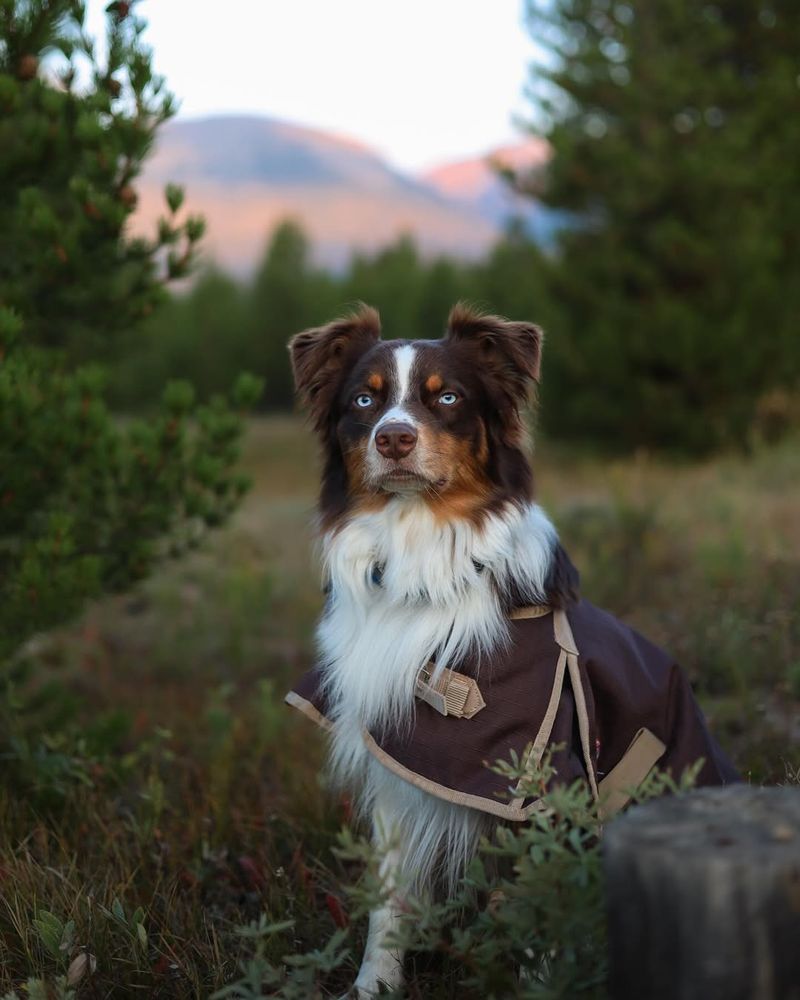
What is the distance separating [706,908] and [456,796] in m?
1.29

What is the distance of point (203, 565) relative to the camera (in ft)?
33.2

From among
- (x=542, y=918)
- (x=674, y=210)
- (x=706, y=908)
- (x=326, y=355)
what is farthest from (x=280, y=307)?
(x=706, y=908)

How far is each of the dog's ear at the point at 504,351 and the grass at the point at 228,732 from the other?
148cm

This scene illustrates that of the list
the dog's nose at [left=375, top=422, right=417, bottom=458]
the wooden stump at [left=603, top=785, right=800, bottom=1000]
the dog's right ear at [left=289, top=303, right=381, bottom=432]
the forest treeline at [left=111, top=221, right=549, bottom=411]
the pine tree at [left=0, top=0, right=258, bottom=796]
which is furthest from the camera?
the forest treeline at [left=111, top=221, right=549, bottom=411]

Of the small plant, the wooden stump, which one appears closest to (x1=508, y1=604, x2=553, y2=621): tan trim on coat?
the small plant

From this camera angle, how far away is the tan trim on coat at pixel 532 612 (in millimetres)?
3359

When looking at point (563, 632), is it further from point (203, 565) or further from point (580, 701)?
point (203, 565)

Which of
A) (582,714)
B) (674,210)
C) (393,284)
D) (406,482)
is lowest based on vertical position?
(582,714)

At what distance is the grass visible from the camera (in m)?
3.33

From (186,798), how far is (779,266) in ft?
40.5

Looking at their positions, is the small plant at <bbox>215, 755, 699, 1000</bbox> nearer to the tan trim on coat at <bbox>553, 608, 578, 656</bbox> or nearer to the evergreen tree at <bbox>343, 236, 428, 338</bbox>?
the tan trim on coat at <bbox>553, 608, 578, 656</bbox>

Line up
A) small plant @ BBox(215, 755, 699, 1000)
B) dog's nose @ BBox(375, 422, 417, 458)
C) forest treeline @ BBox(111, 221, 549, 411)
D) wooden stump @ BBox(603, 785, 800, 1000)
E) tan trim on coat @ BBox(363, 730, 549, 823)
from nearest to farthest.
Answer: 1. wooden stump @ BBox(603, 785, 800, 1000)
2. small plant @ BBox(215, 755, 699, 1000)
3. tan trim on coat @ BBox(363, 730, 549, 823)
4. dog's nose @ BBox(375, 422, 417, 458)
5. forest treeline @ BBox(111, 221, 549, 411)

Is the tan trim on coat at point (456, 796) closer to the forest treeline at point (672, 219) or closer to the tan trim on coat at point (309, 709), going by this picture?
the tan trim on coat at point (309, 709)

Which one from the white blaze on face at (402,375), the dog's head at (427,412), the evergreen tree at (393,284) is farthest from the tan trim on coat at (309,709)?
the evergreen tree at (393,284)
